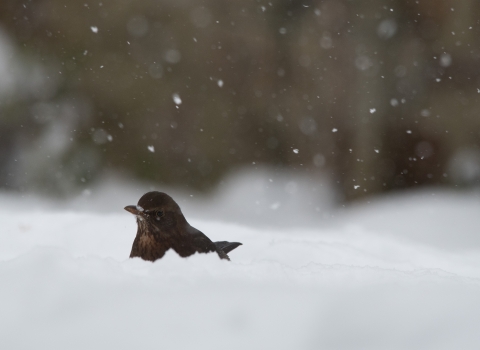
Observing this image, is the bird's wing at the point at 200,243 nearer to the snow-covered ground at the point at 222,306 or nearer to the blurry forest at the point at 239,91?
the snow-covered ground at the point at 222,306

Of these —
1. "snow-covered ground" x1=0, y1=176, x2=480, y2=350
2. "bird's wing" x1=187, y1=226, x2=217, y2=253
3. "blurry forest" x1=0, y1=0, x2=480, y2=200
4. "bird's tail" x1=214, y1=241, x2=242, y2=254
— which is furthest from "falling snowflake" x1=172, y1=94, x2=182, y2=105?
"snow-covered ground" x1=0, y1=176, x2=480, y2=350

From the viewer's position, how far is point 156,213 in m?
2.87

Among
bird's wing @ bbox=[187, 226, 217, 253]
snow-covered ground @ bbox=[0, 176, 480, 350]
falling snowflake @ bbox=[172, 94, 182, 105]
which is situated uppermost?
falling snowflake @ bbox=[172, 94, 182, 105]

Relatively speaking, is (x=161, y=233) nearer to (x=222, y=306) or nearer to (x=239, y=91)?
(x=222, y=306)

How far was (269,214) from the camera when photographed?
8672mm

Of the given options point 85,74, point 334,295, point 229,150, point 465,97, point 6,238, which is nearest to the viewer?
point 334,295

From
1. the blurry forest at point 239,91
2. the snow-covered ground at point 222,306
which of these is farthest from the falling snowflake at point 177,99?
the snow-covered ground at point 222,306

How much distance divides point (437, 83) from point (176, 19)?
179 inches

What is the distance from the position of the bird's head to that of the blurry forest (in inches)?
209

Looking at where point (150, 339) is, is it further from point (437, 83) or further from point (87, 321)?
point (437, 83)

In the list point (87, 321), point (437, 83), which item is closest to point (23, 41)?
point (437, 83)

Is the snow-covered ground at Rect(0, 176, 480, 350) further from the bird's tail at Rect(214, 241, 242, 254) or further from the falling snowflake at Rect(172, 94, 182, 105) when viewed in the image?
the falling snowflake at Rect(172, 94, 182, 105)

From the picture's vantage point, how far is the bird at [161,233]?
276cm

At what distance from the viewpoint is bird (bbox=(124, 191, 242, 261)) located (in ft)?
9.06
